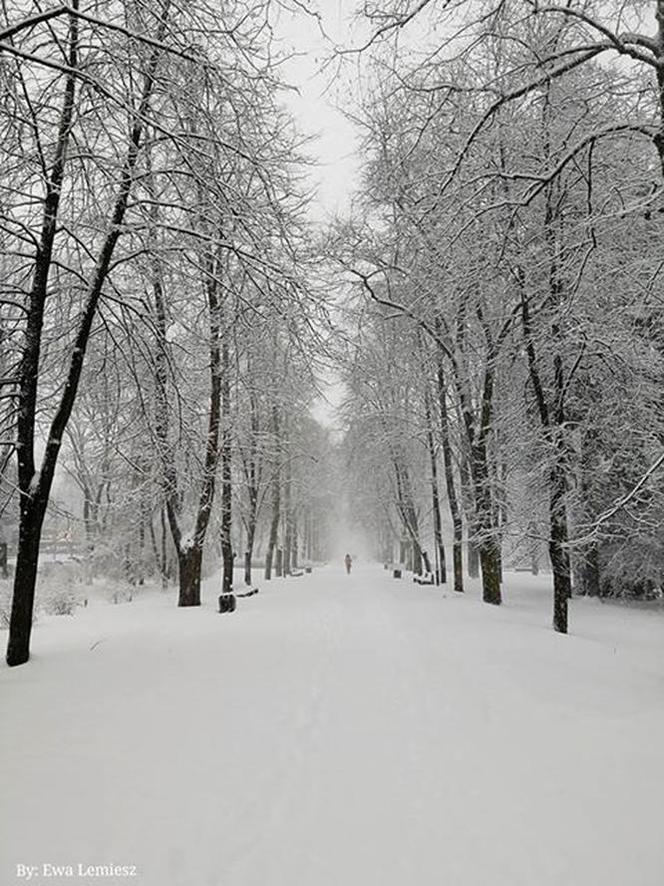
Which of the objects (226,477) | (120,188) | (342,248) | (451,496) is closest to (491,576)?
(451,496)

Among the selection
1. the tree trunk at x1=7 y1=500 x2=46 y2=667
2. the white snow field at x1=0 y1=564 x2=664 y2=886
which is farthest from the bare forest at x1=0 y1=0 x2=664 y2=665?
the white snow field at x1=0 y1=564 x2=664 y2=886

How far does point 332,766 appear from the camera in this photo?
4.00 meters

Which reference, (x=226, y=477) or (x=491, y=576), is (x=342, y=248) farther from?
(x=491, y=576)

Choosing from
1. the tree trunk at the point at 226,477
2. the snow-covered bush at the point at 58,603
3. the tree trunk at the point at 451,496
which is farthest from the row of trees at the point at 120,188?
the tree trunk at the point at 451,496

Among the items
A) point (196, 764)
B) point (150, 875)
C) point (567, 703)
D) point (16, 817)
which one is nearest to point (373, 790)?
point (196, 764)

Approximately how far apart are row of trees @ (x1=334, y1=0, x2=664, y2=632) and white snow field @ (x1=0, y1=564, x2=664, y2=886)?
2.32 metres

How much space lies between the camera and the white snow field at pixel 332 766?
9.37 ft

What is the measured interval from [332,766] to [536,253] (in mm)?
8473

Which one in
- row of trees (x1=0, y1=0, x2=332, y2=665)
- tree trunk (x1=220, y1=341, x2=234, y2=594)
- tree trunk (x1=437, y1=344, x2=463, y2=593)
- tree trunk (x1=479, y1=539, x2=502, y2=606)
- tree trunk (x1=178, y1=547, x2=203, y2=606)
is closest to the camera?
row of trees (x1=0, y1=0, x2=332, y2=665)

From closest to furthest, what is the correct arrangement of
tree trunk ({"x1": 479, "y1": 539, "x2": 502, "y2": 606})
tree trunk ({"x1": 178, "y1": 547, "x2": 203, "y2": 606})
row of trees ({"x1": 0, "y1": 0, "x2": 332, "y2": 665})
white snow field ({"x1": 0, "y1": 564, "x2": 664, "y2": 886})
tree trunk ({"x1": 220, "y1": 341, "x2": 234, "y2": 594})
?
white snow field ({"x1": 0, "y1": 564, "x2": 664, "y2": 886}) → row of trees ({"x1": 0, "y1": 0, "x2": 332, "y2": 665}) → tree trunk ({"x1": 479, "y1": 539, "x2": 502, "y2": 606}) → tree trunk ({"x1": 178, "y1": 547, "x2": 203, "y2": 606}) → tree trunk ({"x1": 220, "y1": 341, "x2": 234, "y2": 594})

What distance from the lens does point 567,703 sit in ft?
17.9

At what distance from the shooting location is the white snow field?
2855 millimetres

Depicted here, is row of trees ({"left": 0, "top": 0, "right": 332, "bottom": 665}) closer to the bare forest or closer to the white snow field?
the bare forest

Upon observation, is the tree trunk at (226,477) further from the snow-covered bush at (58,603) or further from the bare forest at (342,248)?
the snow-covered bush at (58,603)
